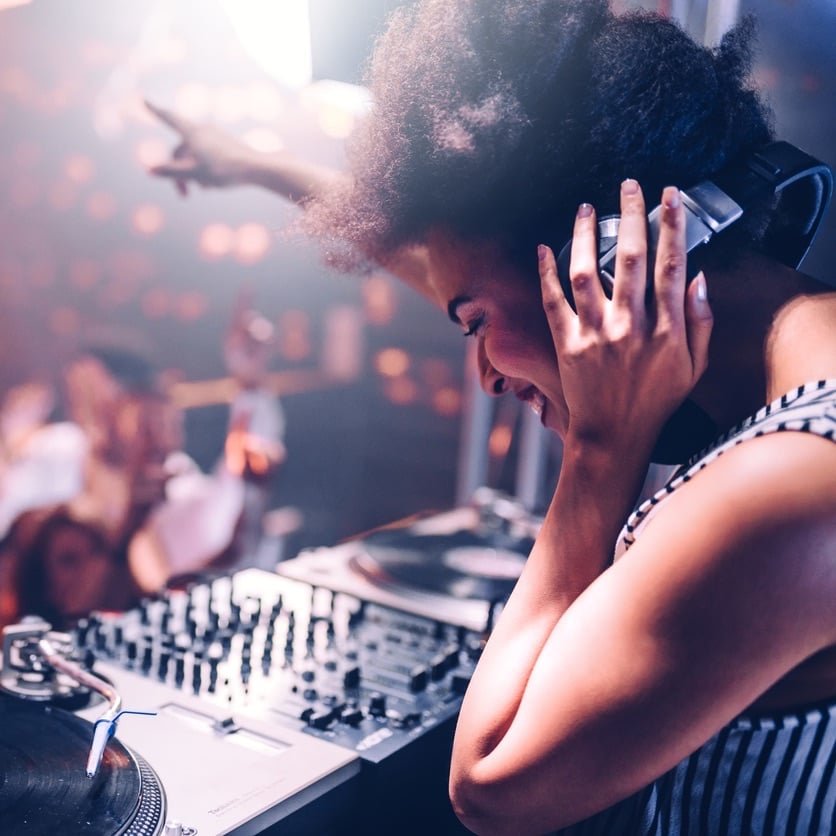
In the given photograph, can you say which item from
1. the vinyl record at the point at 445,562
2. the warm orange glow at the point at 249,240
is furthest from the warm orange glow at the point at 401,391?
the vinyl record at the point at 445,562

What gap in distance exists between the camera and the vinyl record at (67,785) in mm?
682

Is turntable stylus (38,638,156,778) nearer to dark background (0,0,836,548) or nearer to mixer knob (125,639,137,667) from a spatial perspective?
mixer knob (125,639,137,667)

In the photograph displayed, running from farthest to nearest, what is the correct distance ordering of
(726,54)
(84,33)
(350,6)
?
(84,33) < (350,6) < (726,54)

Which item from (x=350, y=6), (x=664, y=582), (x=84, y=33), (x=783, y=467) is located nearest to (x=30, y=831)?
(x=664, y=582)

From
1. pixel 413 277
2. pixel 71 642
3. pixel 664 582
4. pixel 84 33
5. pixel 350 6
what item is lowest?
pixel 71 642

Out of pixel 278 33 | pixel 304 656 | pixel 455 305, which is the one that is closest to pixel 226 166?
pixel 278 33

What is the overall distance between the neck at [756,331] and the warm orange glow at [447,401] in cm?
359

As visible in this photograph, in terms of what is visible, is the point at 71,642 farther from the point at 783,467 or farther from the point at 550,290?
the point at 783,467

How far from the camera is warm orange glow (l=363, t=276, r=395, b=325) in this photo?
15.8ft

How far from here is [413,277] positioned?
127 cm

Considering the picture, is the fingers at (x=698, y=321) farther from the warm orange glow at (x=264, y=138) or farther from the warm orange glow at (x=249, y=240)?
the warm orange glow at (x=264, y=138)

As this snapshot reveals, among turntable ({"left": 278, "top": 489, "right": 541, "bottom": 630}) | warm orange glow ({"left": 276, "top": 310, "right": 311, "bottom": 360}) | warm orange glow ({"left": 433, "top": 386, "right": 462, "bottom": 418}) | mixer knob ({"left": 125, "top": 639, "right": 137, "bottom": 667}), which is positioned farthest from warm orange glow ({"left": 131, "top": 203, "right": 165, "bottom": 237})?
mixer knob ({"left": 125, "top": 639, "right": 137, "bottom": 667})

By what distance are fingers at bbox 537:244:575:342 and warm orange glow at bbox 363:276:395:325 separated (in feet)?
13.2

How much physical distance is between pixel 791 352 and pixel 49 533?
2.67 m
